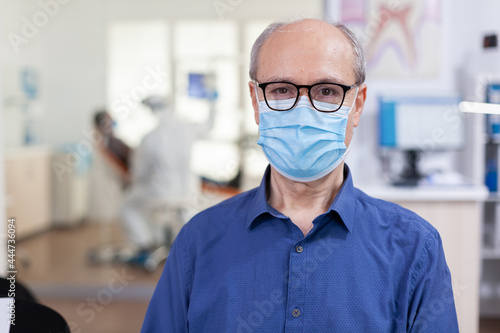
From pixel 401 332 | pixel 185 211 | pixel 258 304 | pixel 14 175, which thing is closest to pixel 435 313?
pixel 401 332

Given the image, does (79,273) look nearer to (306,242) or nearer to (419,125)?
(419,125)

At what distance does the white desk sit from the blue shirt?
1.73m

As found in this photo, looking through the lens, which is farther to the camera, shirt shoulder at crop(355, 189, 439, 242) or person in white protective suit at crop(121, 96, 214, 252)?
person in white protective suit at crop(121, 96, 214, 252)

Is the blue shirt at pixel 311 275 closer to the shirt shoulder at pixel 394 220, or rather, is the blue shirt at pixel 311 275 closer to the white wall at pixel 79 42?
the shirt shoulder at pixel 394 220

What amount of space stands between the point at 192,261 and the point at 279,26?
57 centimetres

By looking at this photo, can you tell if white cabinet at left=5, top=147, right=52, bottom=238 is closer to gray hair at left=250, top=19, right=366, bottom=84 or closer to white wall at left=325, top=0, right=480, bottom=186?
white wall at left=325, top=0, right=480, bottom=186

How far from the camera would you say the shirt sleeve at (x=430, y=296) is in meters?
1.07

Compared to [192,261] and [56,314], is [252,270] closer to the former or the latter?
[192,261]

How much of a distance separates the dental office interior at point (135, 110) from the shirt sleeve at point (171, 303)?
7.50 ft

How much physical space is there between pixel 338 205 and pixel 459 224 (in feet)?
6.36

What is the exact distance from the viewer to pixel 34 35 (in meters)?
4.00

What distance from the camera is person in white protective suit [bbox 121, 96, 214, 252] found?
395cm

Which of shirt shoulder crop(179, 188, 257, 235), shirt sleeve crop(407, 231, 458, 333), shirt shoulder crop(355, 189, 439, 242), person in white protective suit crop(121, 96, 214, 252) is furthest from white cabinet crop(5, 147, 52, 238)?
shirt sleeve crop(407, 231, 458, 333)

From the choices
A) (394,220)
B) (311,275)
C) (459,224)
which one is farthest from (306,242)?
(459,224)
